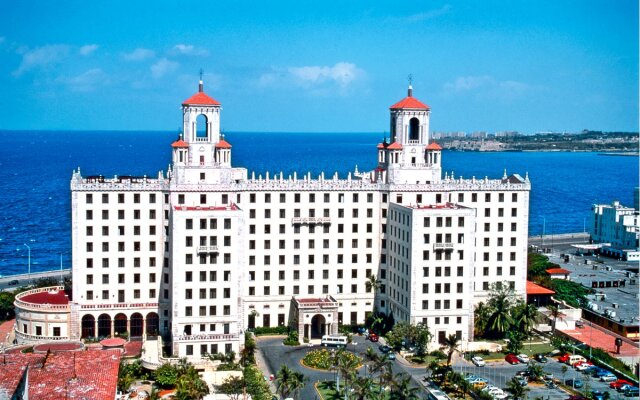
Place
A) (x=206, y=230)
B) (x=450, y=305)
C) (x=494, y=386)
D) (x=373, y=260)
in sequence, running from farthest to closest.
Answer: (x=373, y=260) < (x=450, y=305) < (x=206, y=230) < (x=494, y=386)

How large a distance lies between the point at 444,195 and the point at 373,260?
42.3ft

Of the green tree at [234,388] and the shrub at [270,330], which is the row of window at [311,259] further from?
the green tree at [234,388]

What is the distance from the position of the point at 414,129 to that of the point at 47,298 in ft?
176

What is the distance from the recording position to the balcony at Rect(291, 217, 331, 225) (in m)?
114

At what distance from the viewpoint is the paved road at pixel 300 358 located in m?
95.2

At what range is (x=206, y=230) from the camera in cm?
10244

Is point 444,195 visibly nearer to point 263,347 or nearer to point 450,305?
point 450,305

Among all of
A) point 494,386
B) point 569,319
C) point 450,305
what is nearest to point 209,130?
point 450,305

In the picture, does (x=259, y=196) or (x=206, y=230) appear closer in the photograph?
(x=206, y=230)

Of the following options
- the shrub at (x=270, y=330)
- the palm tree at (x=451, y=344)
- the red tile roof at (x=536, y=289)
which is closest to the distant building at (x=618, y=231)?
the red tile roof at (x=536, y=289)

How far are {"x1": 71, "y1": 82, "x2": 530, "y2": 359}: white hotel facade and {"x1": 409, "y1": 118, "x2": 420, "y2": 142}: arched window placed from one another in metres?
0.28

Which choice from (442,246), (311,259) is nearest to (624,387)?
(442,246)

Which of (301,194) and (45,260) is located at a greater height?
(301,194)

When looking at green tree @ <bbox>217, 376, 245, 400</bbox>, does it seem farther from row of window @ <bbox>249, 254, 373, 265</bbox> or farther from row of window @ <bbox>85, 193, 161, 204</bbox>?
row of window @ <bbox>85, 193, 161, 204</bbox>
